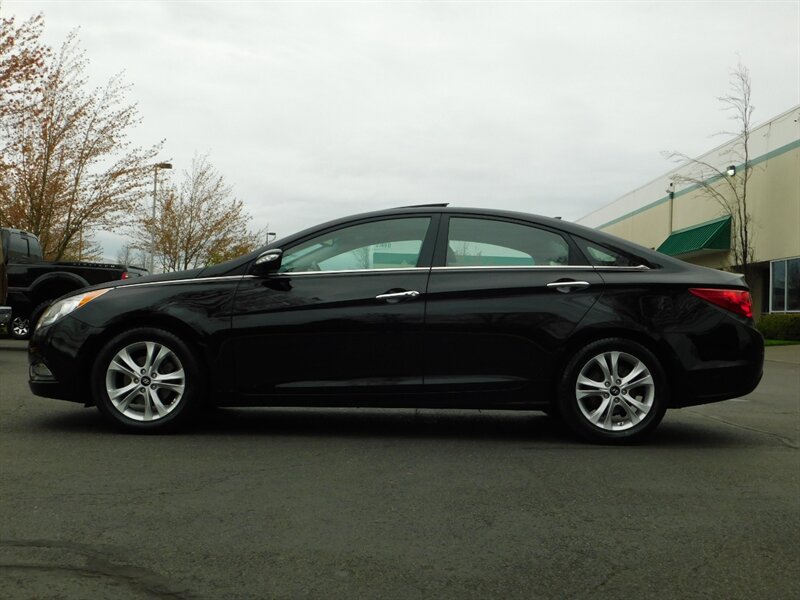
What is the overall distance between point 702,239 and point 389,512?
3126 cm

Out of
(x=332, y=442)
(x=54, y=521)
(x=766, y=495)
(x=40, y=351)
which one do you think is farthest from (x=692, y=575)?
(x=40, y=351)

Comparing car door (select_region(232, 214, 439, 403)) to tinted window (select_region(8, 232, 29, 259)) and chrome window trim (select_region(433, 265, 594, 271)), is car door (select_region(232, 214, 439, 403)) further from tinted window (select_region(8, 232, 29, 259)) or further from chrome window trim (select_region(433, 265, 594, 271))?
tinted window (select_region(8, 232, 29, 259))

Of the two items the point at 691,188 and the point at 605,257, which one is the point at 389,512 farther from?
the point at 691,188

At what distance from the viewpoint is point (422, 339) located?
640cm

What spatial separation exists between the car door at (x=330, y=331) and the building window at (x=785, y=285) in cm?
2413

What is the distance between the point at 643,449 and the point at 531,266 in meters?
1.44

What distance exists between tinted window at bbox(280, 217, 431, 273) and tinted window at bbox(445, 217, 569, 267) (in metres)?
0.24

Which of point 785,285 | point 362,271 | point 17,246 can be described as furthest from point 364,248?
point 785,285

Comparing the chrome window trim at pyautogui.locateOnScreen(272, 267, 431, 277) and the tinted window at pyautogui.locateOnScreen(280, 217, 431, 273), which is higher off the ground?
the tinted window at pyautogui.locateOnScreen(280, 217, 431, 273)

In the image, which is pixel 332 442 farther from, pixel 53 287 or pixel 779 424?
pixel 53 287

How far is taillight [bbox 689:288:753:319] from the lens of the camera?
6.50m

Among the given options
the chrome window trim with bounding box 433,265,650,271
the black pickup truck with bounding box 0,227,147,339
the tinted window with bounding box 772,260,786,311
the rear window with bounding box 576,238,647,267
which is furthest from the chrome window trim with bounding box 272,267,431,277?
→ the tinted window with bounding box 772,260,786,311

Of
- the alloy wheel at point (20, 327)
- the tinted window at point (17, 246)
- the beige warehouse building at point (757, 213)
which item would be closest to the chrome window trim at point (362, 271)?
the tinted window at point (17, 246)

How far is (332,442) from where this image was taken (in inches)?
250
